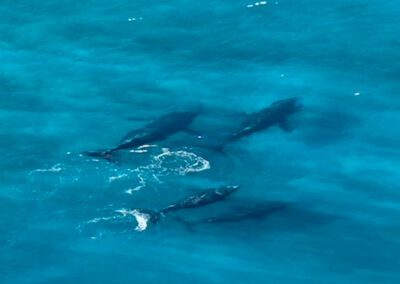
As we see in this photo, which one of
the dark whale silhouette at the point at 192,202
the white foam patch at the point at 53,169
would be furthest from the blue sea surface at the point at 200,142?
the dark whale silhouette at the point at 192,202

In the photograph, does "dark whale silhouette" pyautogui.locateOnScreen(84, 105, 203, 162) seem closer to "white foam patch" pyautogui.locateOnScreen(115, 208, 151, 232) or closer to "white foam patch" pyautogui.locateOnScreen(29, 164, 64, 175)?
"white foam patch" pyautogui.locateOnScreen(29, 164, 64, 175)

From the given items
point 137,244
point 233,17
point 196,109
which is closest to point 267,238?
point 137,244

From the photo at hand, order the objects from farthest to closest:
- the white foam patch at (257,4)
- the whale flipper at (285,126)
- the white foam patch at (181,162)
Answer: the white foam patch at (257,4) → the whale flipper at (285,126) → the white foam patch at (181,162)

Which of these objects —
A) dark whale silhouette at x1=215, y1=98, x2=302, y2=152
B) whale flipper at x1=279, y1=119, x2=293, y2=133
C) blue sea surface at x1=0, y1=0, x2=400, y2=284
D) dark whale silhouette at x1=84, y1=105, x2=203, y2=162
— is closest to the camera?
blue sea surface at x1=0, y1=0, x2=400, y2=284

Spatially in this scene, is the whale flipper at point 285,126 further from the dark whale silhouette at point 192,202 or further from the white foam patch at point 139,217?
the white foam patch at point 139,217

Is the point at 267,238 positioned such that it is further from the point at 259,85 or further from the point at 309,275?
the point at 259,85

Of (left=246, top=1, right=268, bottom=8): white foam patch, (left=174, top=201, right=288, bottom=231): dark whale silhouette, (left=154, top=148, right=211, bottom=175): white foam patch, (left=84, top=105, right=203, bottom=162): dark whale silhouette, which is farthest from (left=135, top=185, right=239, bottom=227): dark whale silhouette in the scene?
(left=246, top=1, right=268, bottom=8): white foam patch
